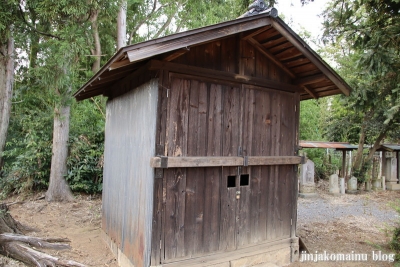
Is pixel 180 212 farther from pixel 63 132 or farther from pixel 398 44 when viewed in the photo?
pixel 63 132

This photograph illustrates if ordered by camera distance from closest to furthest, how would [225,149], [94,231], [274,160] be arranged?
[225,149] → [274,160] → [94,231]

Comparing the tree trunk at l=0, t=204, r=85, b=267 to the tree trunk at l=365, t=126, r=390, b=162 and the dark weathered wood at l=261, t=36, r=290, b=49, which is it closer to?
the dark weathered wood at l=261, t=36, r=290, b=49

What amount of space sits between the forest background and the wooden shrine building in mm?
2436

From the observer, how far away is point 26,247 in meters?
4.56

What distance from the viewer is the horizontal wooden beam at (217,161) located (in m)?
3.66

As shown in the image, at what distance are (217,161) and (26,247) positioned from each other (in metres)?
3.42

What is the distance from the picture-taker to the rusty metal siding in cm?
380

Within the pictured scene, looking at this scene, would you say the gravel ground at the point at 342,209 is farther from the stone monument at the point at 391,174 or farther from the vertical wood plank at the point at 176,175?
the vertical wood plank at the point at 176,175

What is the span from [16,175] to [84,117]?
123 inches

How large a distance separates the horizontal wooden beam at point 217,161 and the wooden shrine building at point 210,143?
0.6 inches

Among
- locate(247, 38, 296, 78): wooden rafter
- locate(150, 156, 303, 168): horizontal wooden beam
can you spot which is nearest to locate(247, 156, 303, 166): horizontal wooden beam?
locate(150, 156, 303, 168): horizontal wooden beam

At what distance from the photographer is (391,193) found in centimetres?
1313

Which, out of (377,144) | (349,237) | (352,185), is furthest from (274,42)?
(377,144)

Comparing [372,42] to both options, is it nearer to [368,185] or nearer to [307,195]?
[307,195]
